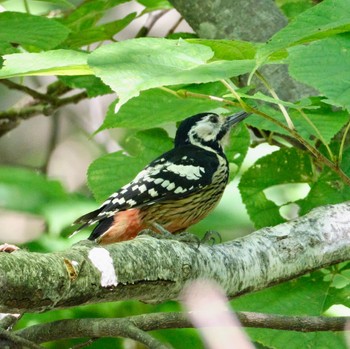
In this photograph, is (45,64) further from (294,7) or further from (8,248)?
(294,7)

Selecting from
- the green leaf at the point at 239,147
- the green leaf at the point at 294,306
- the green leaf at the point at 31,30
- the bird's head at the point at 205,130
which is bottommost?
the green leaf at the point at 294,306

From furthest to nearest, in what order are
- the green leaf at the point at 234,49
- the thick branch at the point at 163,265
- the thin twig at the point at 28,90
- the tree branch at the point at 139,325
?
the thin twig at the point at 28,90, the green leaf at the point at 234,49, the tree branch at the point at 139,325, the thick branch at the point at 163,265

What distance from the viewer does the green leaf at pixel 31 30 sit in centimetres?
346

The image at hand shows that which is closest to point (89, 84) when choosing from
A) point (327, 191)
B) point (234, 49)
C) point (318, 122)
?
point (327, 191)

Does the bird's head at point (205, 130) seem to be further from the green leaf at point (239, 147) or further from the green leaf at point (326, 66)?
the green leaf at point (326, 66)

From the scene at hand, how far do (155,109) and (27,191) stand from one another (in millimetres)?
750

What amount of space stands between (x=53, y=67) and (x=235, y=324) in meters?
0.91

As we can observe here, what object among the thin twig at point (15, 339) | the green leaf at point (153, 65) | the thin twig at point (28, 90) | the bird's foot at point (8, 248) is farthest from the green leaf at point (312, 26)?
the thin twig at point (28, 90)

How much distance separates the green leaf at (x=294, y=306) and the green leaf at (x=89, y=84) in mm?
1227

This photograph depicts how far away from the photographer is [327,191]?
3770mm

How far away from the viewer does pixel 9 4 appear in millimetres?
4816

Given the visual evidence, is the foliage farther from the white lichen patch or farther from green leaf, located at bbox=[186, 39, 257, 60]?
the white lichen patch

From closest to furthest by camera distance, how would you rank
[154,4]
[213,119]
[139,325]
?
[139,325] → [154,4] → [213,119]

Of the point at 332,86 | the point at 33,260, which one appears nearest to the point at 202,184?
the point at 332,86
